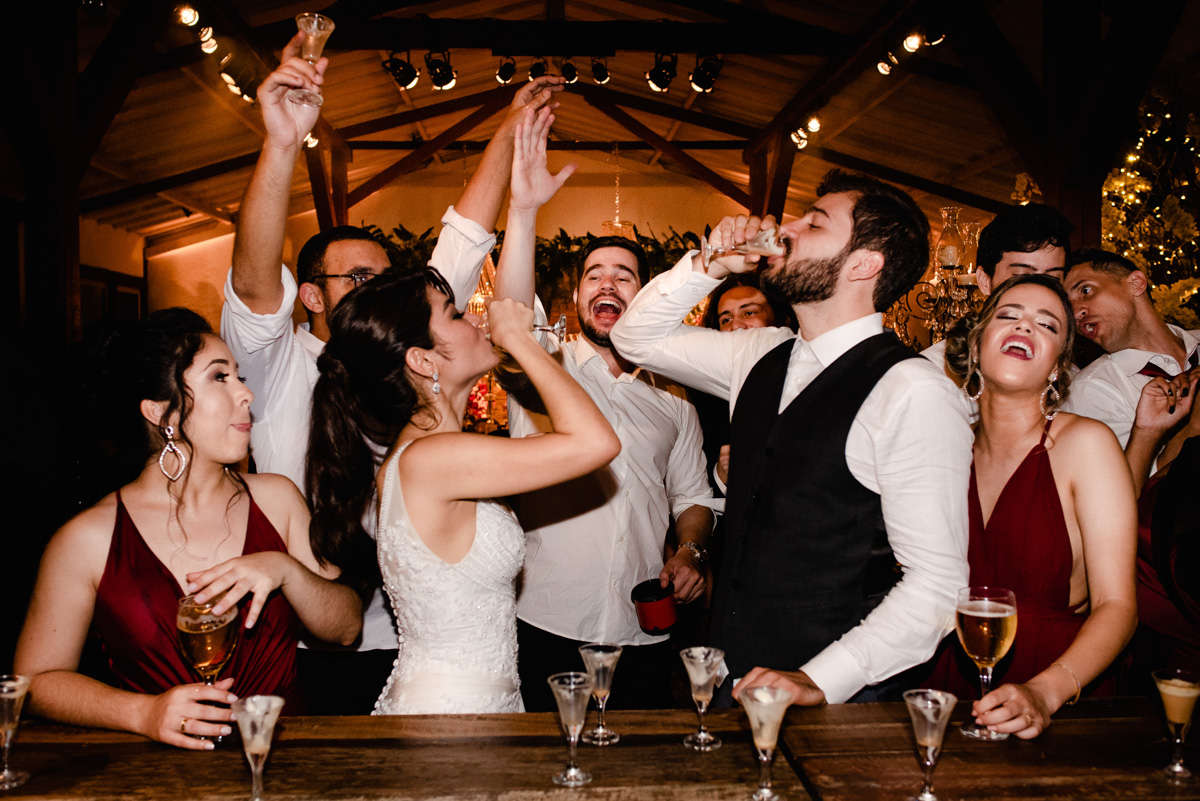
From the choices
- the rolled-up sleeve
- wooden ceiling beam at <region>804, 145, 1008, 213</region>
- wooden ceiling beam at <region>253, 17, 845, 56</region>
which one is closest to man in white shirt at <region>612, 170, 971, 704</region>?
the rolled-up sleeve

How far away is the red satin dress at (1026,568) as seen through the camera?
2.12 meters

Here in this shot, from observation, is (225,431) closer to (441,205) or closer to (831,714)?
(831,714)

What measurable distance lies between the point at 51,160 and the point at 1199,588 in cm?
574

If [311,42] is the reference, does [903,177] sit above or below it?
above

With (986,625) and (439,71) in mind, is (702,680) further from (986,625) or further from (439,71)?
(439,71)

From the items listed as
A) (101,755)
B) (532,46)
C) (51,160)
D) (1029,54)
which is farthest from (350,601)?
(1029,54)

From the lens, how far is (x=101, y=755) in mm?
1567

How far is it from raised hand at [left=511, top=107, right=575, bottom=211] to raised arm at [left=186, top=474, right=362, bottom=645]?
1.05m

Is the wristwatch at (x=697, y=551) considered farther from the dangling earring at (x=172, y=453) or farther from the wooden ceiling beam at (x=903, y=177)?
the wooden ceiling beam at (x=903, y=177)

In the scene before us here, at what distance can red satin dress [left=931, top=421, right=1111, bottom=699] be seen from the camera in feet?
6.97

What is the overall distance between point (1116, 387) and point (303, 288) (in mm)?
2938

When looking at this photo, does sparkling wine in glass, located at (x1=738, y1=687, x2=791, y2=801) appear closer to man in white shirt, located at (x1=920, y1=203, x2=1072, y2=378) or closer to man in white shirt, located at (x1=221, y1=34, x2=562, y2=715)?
man in white shirt, located at (x1=221, y1=34, x2=562, y2=715)

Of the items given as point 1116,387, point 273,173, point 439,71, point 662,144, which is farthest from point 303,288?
point 662,144

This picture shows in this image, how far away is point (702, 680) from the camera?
156 cm
